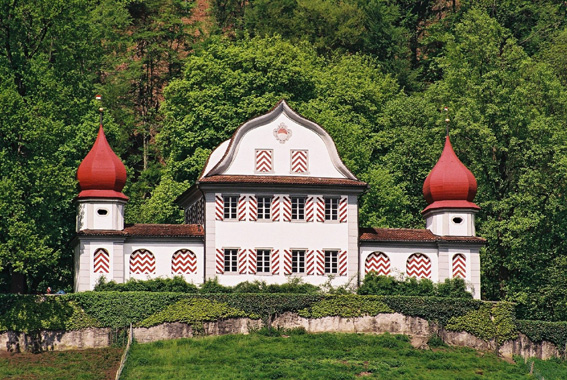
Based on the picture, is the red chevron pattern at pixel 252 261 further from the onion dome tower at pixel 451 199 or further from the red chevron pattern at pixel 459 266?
the red chevron pattern at pixel 459 266

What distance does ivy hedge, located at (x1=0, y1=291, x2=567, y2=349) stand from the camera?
6606 centimetres

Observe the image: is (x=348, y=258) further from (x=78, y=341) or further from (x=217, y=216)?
(x=78, y=341)

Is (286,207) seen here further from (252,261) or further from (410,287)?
(410,287)

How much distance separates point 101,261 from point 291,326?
357 inches

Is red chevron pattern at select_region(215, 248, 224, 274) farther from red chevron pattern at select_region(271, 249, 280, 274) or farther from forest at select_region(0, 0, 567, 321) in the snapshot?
forest at select_region(0, 0, 567, 321)

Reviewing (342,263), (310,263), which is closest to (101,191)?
(310,263)

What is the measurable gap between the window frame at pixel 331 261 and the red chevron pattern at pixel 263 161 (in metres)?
4.67

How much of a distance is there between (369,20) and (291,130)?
37.1m

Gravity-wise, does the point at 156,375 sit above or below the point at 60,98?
below

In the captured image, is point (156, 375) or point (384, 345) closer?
point (156, 375)

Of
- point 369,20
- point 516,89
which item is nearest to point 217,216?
point 516,89

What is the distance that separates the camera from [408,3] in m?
113

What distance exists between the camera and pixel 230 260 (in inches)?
2768

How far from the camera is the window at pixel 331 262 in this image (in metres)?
71.2
